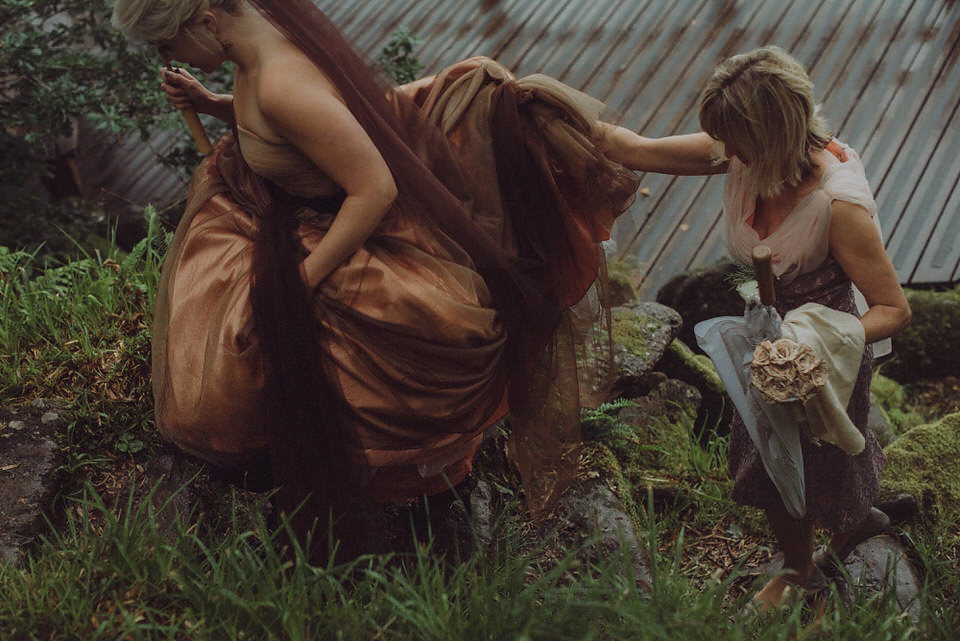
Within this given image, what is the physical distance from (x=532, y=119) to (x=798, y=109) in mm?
725

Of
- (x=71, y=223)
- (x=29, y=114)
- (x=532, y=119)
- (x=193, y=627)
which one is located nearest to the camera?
(x=193, y=627)

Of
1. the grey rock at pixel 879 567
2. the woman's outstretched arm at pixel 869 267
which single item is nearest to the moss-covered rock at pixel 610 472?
the grey rock at pixel 879 567

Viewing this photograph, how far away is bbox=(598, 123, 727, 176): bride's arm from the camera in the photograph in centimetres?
286

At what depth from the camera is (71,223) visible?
16.3 feet

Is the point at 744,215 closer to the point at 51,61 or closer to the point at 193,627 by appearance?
the point at 193,627

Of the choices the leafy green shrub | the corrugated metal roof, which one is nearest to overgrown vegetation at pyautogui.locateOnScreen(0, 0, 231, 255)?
the leafy green shrub

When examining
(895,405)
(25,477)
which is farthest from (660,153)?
(895,405)

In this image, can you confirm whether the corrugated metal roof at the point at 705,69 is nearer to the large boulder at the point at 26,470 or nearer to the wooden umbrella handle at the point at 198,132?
the wooden umbrella handle at the point at 198,132

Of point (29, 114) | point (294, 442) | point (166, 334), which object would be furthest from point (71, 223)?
point (294, 442)

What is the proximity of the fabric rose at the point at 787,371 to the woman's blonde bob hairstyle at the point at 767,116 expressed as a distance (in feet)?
1.41

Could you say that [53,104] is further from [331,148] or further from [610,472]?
[610,472]

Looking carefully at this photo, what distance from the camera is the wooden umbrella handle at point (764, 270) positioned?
2.41 metres

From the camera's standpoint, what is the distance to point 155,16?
2387 millimetres

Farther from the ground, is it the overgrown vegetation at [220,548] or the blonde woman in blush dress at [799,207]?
the blonde woman in blush dress at [799,207]
